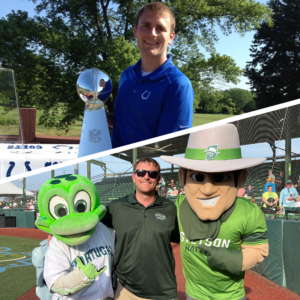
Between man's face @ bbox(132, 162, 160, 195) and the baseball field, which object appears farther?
the baseball field

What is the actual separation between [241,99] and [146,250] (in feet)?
63.4

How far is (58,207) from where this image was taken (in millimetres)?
1805

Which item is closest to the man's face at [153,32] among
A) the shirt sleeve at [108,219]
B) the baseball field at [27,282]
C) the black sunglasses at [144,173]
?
the black sunglasses at [144,173]

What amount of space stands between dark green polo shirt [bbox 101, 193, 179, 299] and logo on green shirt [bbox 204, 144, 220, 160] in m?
0.42

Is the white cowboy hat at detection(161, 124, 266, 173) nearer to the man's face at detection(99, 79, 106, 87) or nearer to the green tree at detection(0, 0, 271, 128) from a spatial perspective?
the man's face at detection(99, 79, 106, 87)

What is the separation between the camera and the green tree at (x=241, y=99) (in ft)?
64.4

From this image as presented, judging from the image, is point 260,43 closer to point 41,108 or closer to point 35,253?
point 41,108

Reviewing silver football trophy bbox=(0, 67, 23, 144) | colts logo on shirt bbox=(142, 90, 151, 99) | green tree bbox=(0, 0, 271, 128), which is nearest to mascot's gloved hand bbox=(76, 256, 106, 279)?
colts logo on shirt bbox=(142, 90, 151, 99)

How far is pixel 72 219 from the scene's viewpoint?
1.73 m

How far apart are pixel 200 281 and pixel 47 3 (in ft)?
58.7

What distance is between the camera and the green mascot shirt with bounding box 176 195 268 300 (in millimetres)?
1710

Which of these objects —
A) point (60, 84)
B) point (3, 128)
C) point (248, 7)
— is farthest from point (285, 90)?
point (3, 128)

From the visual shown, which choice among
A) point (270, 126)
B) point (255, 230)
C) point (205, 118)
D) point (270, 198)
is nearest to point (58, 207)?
point (255, 230)

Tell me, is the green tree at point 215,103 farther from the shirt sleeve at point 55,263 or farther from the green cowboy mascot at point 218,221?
the shirt sleeve at point 55,263
